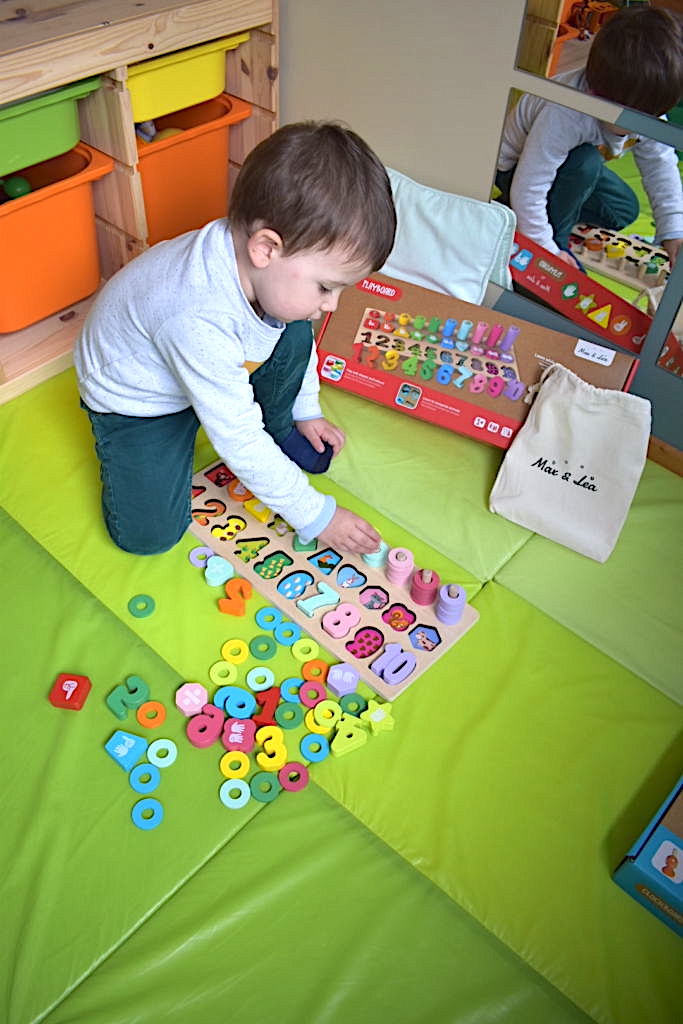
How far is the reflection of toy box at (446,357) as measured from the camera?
5.30 ft

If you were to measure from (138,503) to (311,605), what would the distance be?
1.06 feet

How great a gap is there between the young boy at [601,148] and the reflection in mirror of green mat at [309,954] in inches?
46.8

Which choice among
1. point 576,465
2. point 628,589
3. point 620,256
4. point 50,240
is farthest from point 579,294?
point 50,240

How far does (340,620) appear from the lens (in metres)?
1.34

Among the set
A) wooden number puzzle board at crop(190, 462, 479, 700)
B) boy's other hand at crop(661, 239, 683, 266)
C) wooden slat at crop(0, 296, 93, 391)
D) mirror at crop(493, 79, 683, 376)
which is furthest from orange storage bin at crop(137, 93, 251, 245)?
boy's other hand at crop(661, 239, 683, 266)

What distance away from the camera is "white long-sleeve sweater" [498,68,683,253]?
1.46 metres

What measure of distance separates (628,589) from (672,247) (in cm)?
63

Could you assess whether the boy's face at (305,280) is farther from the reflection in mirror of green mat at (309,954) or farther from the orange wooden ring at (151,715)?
the reflection in mirror of green mat at (309,954)

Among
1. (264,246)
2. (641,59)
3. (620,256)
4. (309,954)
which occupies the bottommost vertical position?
(309,954)

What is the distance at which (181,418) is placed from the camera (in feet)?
4.41

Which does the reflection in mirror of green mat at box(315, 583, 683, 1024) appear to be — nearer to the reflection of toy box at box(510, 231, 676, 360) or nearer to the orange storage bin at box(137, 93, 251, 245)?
the reflection of toy box at box(510, 231, 676, 360)

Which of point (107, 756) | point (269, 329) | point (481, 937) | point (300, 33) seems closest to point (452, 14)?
point (300, 33)

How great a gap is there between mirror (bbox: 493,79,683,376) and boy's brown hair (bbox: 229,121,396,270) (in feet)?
2.25

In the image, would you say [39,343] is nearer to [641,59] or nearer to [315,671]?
[315,671]
